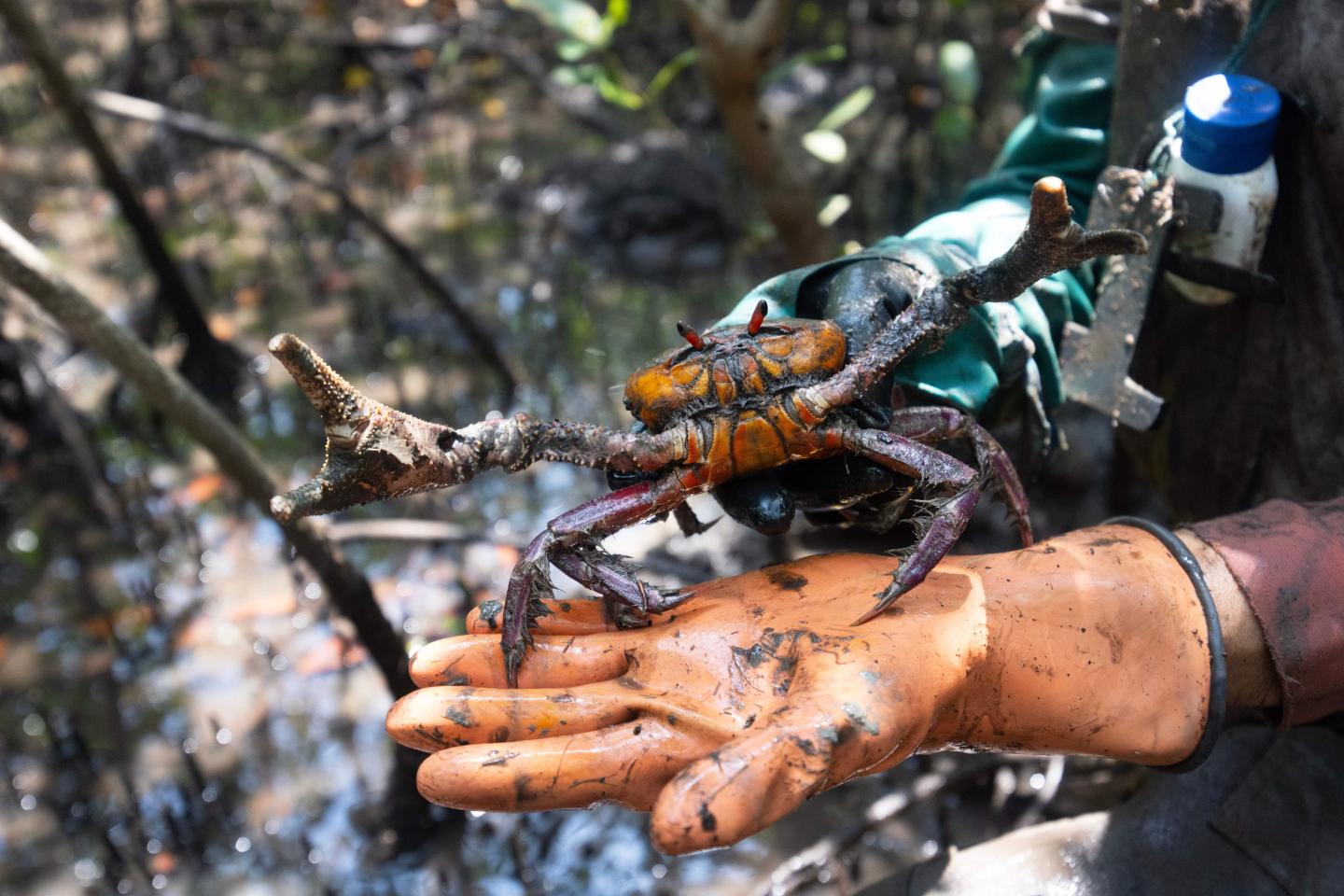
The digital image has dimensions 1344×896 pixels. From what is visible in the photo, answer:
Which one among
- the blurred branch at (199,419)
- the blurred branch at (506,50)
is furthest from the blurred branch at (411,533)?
the blurred branch at (506,50)

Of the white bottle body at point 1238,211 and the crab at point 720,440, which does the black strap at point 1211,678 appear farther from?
the white bottle body at point 1238,211

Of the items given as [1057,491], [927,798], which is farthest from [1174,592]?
[1057,491]

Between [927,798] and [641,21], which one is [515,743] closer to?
[927,798]

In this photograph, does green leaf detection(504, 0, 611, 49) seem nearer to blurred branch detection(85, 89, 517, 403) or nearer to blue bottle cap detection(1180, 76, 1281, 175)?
blurred branch detection(85, 89, 517, 403)

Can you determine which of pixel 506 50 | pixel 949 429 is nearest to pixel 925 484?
pixel 949 429

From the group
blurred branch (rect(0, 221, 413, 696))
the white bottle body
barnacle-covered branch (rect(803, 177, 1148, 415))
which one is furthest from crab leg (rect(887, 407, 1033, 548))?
blurred branch (rect(0, 221, 413, 696))

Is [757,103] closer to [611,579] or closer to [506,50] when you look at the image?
[611,579]
